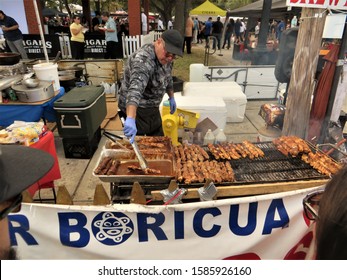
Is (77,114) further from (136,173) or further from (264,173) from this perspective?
(264,173)

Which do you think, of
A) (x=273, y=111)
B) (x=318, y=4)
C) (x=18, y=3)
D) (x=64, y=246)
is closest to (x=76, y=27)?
(x=18, y=3)

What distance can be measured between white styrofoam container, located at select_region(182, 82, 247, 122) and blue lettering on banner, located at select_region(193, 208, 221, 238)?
16.0ft

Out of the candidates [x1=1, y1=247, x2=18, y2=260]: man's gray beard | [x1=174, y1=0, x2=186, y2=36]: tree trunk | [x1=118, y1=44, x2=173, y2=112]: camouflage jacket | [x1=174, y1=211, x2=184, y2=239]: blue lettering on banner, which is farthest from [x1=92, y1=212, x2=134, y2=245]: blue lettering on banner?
[x1=174, y1=0, x2=186, y2=36]: tree trunk

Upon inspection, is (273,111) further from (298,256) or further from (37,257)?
(37,257)

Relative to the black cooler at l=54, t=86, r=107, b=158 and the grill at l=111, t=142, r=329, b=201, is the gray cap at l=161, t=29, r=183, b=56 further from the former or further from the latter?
the black cooler at l=54, t=86, r=107, b=158

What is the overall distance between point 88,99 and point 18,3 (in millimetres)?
12365

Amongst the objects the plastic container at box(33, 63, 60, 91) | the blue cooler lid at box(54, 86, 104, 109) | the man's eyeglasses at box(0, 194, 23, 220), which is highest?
the man's eyeglasses at box(0, 194, 23, 220)

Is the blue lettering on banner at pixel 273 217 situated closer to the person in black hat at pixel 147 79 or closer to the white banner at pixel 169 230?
the white banner at pixel 169 230

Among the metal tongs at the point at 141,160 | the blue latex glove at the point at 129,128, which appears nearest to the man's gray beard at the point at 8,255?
the metal tongs at the point at 141,160

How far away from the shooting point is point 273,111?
20.9ft

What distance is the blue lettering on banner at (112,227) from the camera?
2.38 metres

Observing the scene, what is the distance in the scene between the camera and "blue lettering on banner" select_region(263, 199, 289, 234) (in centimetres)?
260

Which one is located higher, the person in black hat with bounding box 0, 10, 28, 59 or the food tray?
the person in black hat with bounding box 0, 10, 28, 59

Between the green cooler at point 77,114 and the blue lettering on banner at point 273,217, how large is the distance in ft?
12.6
